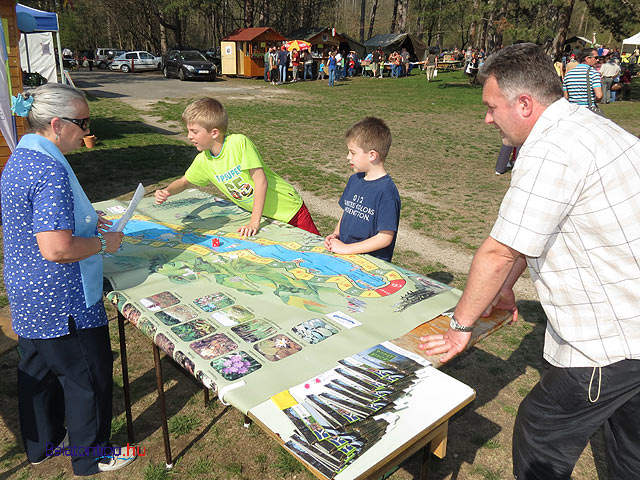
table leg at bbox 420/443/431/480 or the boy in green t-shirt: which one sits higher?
the boy in green t-shirt

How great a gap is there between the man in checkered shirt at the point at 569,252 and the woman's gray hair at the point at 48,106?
1.70 metres

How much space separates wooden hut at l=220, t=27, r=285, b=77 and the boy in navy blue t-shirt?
86.1 feet

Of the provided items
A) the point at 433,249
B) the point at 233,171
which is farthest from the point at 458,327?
the point at 433,249

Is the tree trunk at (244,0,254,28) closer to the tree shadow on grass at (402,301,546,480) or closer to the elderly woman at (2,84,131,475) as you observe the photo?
the tree shadow on grass at (402,301,546,480)

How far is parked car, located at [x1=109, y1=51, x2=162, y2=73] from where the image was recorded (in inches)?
1236

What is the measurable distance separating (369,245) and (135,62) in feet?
110

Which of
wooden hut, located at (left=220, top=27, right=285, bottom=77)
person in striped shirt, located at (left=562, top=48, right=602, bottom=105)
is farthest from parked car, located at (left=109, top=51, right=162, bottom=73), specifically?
person in striped shirt, located at (left=562, top=48, right=602, bottom=105)

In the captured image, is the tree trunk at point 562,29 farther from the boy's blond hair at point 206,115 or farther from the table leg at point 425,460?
the table leg at point 425,460

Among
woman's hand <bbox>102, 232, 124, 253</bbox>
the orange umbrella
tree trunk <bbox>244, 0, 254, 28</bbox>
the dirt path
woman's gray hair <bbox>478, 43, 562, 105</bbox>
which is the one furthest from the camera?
tree trunk <bbox>244, 0, 254, 28</bbox>

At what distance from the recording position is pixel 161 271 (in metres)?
2.45

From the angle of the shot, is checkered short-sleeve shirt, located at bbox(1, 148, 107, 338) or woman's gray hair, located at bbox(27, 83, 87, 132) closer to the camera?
checkered short-sleeve shirt, located at bbox(1, 148, 107, 338)

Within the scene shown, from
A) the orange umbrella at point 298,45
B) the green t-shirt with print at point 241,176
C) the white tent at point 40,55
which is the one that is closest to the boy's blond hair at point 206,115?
the green t-shirt with print at point 241,176

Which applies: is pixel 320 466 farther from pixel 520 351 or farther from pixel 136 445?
pixel 520 351

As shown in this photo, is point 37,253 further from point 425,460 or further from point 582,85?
point 582,85
